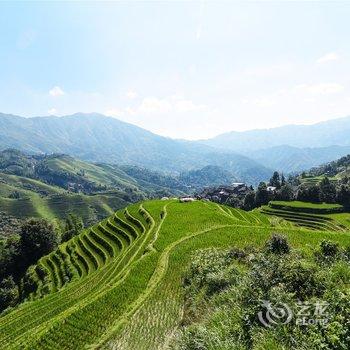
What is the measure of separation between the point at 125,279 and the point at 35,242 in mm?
51909

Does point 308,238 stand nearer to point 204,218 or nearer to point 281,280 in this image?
point 204,218

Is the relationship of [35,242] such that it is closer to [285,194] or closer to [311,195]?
[311,195]

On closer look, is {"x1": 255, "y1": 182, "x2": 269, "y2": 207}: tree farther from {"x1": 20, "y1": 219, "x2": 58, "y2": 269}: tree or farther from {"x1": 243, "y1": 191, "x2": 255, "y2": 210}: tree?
{"x1": 20, "y1": 219, "x2": 58, "y2": 269}: tree

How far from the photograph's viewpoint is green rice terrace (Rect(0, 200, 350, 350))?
1067 inches

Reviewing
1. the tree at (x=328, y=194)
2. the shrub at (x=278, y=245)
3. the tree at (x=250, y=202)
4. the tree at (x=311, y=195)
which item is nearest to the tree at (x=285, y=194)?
the tree at (x=311, y=195)

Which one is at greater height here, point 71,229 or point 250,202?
point 250,202

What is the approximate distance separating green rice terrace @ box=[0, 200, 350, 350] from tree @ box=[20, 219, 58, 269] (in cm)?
925

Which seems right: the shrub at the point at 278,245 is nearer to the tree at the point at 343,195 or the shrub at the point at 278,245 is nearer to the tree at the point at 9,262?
the tree at the point at 9,262

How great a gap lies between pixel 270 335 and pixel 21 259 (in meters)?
77.7

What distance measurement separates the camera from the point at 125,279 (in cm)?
3762

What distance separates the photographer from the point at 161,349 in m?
23.2

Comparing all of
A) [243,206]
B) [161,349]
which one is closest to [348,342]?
[161,349]

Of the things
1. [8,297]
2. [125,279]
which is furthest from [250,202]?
[125,279]

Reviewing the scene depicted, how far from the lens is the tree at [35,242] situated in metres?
83.0
